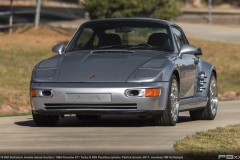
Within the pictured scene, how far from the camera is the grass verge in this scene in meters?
8.27

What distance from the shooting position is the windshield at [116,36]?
1180 centimetres

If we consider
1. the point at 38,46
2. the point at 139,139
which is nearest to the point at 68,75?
the point at 139,139

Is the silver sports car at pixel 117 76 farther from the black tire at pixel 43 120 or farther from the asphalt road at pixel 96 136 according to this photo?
the asphalt road at pixel 96 136

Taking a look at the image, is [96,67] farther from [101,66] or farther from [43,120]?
[43,120]

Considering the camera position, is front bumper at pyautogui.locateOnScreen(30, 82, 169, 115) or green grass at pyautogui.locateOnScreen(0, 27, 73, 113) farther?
green grass at pyautogui.locateOnScreen(0, 27, 73, 113)

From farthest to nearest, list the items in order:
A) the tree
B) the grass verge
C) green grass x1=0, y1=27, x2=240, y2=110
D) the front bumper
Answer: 1. the tree
2. green grass x1=0, y1=27, x2=240, y2=110
3. the front bumper
4. the grass verge

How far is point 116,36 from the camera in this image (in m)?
11.9

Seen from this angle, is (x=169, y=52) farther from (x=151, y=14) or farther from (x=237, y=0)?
(x=237, y=0)

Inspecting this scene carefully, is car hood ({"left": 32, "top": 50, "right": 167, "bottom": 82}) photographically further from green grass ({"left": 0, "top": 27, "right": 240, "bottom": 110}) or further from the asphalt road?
green grass ({"left": 0, "top": 27, "right": 240, "bottom": 110})

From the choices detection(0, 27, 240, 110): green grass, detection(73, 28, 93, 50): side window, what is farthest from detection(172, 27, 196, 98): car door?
detection(0, 27, 240, 110): green grass

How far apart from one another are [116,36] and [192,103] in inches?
57.2

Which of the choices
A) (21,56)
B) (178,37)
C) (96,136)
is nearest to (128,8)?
(21,56)

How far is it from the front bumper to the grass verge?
0.75 meters

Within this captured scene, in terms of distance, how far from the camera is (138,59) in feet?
35.6
